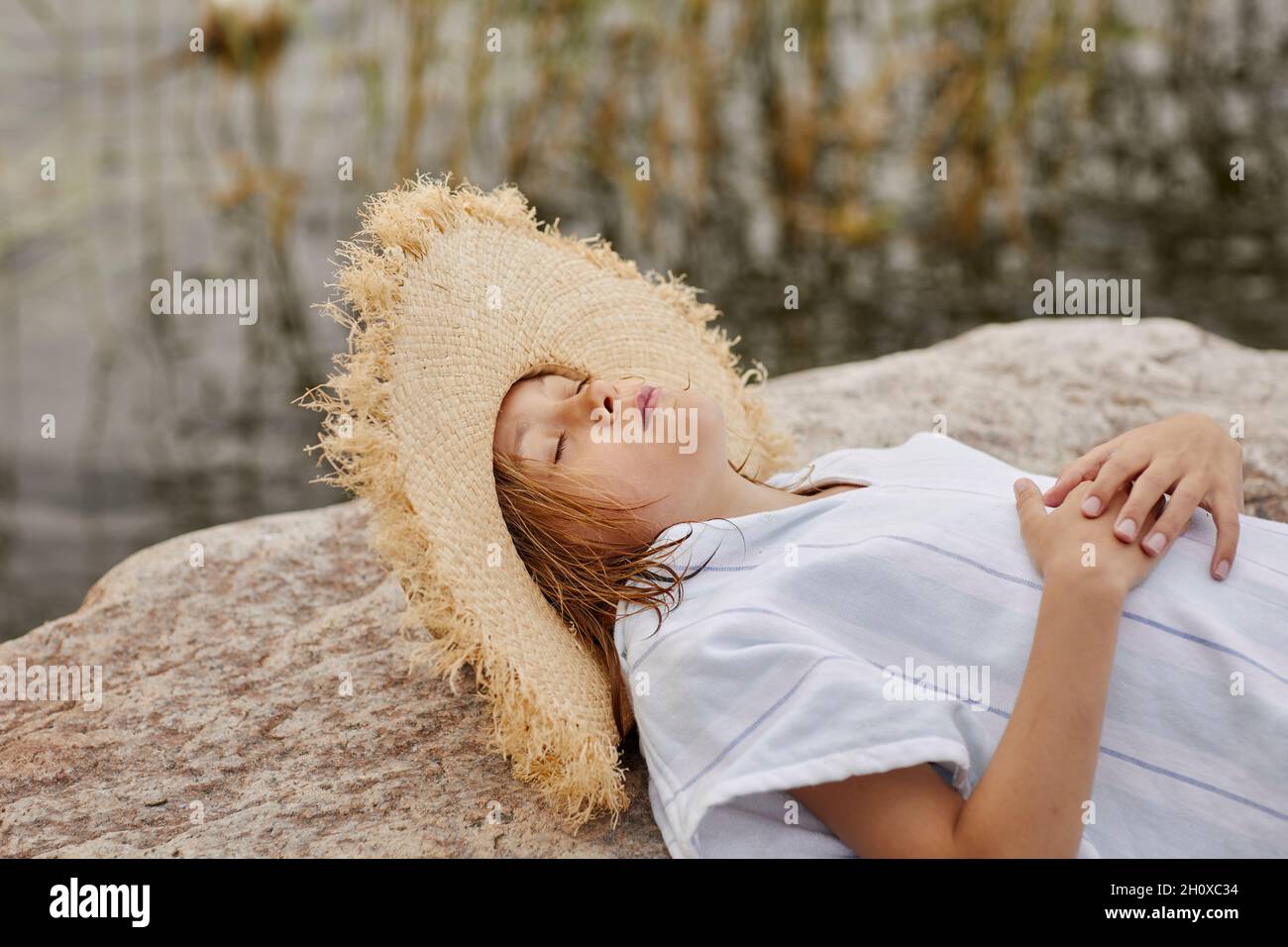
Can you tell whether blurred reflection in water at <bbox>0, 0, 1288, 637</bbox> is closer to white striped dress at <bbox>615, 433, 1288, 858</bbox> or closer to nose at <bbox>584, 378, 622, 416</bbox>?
nose at <bbox>584, 378, 622, 416</bbox>

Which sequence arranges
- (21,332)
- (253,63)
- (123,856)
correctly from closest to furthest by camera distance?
(123,856), (253,63), (21,332)

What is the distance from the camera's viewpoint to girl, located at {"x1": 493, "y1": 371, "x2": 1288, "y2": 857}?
3.76 ft

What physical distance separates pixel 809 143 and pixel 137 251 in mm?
2002

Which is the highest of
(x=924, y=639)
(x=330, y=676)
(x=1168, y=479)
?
(x=1168, y=479)

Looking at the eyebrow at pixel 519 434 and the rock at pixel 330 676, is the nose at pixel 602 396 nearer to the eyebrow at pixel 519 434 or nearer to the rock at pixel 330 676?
the eyebrow at pixel 519 434

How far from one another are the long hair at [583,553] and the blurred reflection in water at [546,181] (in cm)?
177

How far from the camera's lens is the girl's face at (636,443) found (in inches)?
57.5

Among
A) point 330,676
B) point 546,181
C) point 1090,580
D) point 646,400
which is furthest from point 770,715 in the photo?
point 546,181

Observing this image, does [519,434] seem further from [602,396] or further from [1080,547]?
[1080,547]

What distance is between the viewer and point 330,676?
67.1 inches

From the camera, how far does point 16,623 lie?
110 inches

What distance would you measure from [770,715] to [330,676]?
760 millimetres
